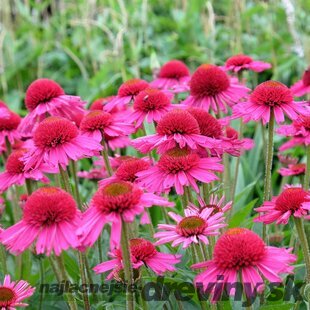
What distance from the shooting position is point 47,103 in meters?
1.96

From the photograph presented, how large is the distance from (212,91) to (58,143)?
1.96 feet

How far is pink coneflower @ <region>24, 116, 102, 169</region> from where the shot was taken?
4.94 ft

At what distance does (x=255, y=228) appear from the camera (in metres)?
2.07

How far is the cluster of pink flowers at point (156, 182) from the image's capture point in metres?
1.19

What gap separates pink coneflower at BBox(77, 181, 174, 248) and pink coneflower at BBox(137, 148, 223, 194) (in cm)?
16

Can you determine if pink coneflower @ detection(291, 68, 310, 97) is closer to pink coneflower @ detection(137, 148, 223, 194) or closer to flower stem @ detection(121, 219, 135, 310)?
pink coneflower @ detection(137, 148, 223, 194)

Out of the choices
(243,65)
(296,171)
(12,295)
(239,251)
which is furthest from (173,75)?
(239,251)

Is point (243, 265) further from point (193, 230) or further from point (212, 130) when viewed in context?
point (212, 130)

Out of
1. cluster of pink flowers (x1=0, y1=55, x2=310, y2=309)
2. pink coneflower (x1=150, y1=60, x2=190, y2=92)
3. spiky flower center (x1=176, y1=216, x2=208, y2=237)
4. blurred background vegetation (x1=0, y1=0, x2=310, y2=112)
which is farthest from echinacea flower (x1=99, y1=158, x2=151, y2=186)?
blurred background vegetation (x1=0, y1=0, x2=310, y2=112)

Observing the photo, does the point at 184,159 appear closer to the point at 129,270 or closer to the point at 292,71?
the point at 129,270

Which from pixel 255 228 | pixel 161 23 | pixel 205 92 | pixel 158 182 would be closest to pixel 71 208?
pixel 158 182

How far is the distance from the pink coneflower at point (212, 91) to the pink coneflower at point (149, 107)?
140 mm

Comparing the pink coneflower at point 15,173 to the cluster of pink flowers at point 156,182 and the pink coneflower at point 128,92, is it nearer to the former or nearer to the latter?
the cluster of pink flowers at point 156,182

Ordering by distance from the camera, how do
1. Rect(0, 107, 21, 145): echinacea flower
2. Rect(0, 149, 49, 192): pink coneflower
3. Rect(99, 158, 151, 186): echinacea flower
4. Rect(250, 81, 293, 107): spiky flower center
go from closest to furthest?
Rect(99, 158, 151, 186): echinacea flower, Rect(250, 81, 293, 107): spiky flower center, Rect(0, 149, 49, 192): pink coneflower, Rect(0, 107, 21, 145): echinacea flower
